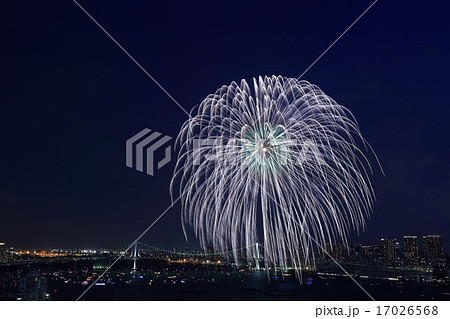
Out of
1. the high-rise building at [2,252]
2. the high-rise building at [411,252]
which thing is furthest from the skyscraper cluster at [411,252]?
the high-rise building at [2,252]

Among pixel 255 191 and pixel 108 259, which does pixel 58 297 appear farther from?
pixel 108 259

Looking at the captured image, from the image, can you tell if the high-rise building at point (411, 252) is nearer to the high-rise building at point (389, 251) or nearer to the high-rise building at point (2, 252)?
the high-rise building at point (389, 251)

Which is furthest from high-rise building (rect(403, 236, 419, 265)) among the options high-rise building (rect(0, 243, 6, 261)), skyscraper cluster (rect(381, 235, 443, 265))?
high-rise building (rect(0, 243, 6, 261))

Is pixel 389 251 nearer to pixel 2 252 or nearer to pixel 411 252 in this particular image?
pixel 411 252

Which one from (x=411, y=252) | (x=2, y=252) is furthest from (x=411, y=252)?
(x=2, y=252)

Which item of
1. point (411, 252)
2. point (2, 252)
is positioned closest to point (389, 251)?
point (411, 252)

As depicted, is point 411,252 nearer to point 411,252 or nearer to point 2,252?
point 411,252

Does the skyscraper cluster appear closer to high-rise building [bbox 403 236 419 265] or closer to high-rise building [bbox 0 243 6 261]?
high-rise building [bbox 403 236 419 265]
